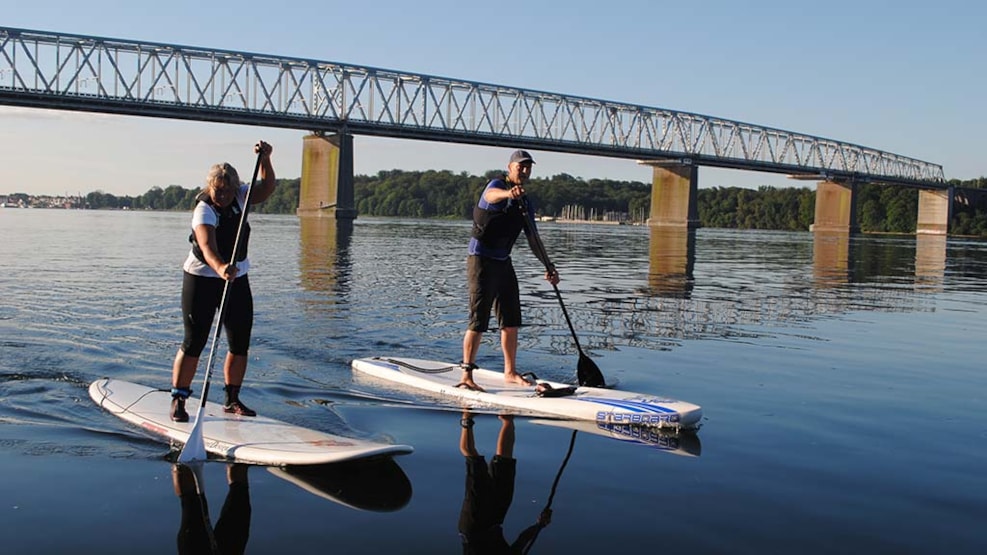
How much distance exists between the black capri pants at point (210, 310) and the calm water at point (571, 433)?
71cm

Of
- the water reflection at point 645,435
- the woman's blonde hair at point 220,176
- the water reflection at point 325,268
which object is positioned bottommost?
the water reflection at point 645,435

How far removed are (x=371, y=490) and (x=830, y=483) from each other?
8.44 feet

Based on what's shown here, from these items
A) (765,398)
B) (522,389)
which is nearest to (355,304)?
(522,389)

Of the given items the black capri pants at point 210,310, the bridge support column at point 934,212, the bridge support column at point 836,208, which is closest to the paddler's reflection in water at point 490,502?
the black capri pants at point 210,310

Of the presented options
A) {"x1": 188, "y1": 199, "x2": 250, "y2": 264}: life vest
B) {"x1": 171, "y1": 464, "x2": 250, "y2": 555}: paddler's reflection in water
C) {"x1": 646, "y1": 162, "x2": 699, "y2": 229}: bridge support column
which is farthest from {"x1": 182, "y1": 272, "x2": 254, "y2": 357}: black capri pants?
{"x1": 646, "y1": 162, "x2": 699, "y2": 229}: bridge support column

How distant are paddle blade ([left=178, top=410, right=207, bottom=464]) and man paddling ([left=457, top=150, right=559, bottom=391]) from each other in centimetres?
257

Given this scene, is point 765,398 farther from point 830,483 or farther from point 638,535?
point 638,535

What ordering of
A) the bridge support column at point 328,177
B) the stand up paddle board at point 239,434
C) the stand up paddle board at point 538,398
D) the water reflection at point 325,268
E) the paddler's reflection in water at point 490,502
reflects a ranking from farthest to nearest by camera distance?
the bridge support column at point 328,177
the water reflection at point 325,268
the stand up paddle board at point 538,398
the stand up paddle board at point 239,434
the paddler's reflection in water at point 490,502

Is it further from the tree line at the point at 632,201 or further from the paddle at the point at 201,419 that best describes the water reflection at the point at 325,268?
the tree line at the point at 632,201

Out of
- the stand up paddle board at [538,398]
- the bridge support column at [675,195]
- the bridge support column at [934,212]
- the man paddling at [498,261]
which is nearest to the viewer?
the stand up paddle board at [538,398]

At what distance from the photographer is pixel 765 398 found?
24.4 feet

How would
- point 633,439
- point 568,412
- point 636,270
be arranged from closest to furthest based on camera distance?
point 633,439, point 568,412, point 636,270

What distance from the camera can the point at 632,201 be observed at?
187 m

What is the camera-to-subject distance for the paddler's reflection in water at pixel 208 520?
3912 millimetres
